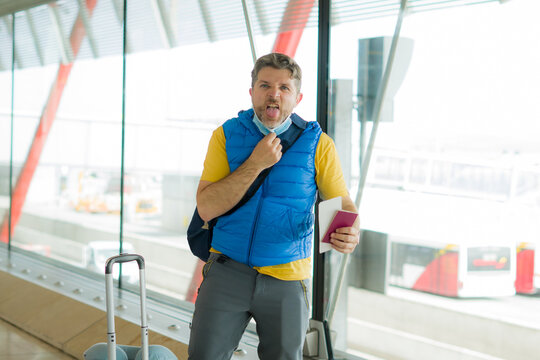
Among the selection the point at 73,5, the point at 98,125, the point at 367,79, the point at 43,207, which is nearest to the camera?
the point at 367,79

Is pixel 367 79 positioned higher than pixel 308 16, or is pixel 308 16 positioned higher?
pixel 308 16

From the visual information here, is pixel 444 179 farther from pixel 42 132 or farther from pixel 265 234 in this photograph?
pixel 42 132

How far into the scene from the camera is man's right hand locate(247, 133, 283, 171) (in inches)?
64.7

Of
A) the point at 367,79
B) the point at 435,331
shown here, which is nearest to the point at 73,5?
the point at 367,79

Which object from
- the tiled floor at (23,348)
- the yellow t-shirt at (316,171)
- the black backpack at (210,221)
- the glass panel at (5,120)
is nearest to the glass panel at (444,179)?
the yellow t-shirt at (316,171)

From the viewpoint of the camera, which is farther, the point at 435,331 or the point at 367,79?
the point at 367,79

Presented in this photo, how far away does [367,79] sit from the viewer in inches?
114

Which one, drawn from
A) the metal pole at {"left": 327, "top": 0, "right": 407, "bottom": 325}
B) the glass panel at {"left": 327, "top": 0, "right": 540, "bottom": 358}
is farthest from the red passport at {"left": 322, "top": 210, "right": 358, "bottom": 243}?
the metal pole at {"left": 327, "top": 0, "right": 407, "bottom": 325}

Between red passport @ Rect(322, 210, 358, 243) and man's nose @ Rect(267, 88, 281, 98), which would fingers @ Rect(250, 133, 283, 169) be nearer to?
man's nose @ Rect(267, 88, 281, 98)

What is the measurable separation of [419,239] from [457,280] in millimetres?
291

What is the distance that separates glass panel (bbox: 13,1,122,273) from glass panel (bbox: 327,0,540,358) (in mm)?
2725

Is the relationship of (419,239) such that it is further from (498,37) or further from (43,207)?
(43,207)

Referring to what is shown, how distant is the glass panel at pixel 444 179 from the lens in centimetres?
237

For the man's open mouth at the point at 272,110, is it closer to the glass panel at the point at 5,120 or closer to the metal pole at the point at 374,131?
the metal pole at the point at 374,131
